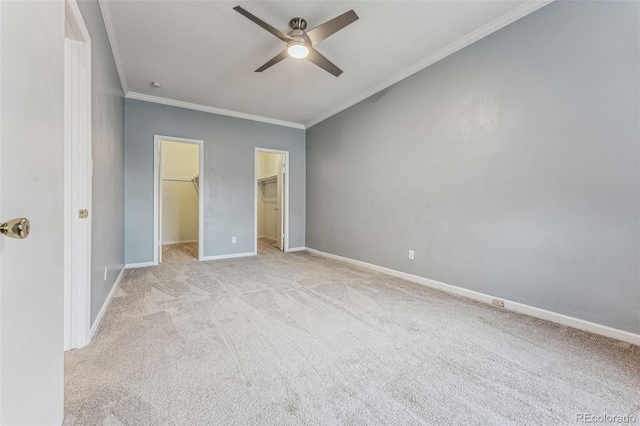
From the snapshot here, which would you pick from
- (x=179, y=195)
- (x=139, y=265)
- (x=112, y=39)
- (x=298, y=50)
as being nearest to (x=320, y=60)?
(x=298, y=50)

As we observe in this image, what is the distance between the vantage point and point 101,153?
2.24m

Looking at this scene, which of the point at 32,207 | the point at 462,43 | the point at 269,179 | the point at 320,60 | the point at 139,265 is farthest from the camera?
the point at 269,179

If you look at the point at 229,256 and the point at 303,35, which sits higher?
the point at 303,35

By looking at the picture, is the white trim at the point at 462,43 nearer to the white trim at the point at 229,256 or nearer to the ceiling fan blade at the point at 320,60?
the ceiling fan blade at the point at 320,60

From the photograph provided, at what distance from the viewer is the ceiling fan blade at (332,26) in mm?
1972

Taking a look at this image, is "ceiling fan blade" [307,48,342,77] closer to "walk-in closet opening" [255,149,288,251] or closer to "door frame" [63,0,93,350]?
"door frame" [63,0,93,350]

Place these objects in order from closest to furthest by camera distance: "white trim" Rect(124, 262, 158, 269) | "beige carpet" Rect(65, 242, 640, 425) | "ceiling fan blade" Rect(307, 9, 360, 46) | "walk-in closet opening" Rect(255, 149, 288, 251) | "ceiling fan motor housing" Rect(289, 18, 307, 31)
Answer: "beige carpet" Rect(65, 242, 640, 425)
"ceiling fan blade" Rect(307, 9, 360, 46)
"ceiling fan motor housing" Rect(289, 18, 307, 31)
"white trim" Rect(124, 262, 158, 269)
"walk-in closet opening" Rect(255, 149, 288, 251)

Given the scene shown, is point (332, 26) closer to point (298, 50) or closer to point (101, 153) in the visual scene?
point (298, 50)

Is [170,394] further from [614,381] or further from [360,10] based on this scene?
[360,10]

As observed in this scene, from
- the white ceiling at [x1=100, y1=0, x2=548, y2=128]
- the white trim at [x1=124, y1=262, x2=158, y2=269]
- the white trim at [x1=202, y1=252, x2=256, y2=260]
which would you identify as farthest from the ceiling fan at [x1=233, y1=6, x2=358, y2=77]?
the white trim at [x1=124, y1=262, x2=158, y2=269]

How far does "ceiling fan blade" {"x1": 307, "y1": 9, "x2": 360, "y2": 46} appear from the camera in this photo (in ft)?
6.47

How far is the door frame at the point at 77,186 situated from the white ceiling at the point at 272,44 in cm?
91

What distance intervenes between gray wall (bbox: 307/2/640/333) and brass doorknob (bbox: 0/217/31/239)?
3061 mm

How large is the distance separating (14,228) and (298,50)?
93.1 inches
